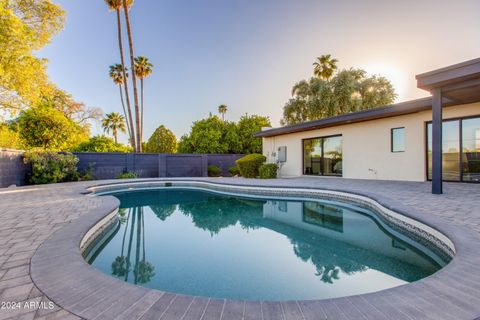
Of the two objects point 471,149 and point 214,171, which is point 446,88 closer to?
point 471,149

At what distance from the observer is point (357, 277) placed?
10.1ft

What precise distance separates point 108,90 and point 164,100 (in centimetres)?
810

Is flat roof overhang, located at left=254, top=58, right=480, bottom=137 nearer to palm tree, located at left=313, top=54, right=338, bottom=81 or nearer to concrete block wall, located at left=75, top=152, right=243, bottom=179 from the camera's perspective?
concrete block wall, located at left=75, top=152, right=243, bottom=179

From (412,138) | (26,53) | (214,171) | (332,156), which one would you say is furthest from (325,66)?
(26,53)

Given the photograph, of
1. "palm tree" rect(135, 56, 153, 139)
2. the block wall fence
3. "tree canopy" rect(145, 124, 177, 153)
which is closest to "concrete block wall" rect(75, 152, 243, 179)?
the block wall fence

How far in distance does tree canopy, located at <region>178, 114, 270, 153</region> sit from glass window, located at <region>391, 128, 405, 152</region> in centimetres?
1245

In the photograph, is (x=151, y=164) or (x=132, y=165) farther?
(x=151, y=164)

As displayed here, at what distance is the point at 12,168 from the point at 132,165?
18.1 feet

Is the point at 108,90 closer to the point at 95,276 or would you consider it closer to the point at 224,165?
the point at 224,165

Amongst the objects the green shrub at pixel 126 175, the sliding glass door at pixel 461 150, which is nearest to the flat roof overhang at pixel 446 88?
the sliding glass door at pixel 461 150

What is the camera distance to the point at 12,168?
9.89 metres

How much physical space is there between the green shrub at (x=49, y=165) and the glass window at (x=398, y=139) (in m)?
14.8

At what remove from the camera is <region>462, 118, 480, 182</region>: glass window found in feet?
25.5

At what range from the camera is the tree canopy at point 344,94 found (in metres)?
19.6
